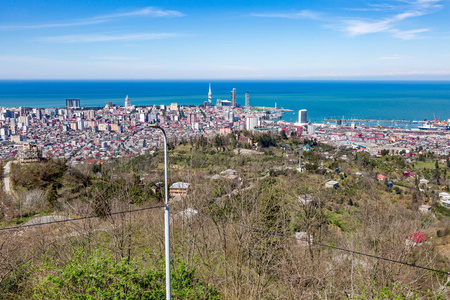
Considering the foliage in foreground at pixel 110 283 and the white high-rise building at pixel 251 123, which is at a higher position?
the foliage in foreground at pixel 110 283

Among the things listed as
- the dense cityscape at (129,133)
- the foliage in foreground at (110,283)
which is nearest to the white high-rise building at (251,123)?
the dense cityscape at (129,133)

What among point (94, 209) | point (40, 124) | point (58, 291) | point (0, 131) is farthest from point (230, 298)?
point (40, 124)

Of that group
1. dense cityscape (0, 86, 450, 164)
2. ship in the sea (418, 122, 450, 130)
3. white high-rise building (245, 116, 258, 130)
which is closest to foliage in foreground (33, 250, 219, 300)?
dense cityscape (0, 86, 450, 164)

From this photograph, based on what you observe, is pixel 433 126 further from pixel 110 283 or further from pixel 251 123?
pixel 110 283

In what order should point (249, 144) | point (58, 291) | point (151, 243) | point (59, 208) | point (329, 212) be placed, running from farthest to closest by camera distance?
point (249, 144) → point (329, 212) → point (59, 208) → point (151, 243) → point (58, 291)

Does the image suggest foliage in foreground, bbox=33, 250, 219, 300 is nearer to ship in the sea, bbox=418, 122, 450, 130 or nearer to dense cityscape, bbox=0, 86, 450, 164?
dense cityscape, bbox=0, 86, 450, 164

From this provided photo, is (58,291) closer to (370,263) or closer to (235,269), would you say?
(235,269)

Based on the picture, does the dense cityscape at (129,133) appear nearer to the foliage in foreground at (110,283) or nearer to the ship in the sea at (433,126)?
the ship in the sea at (433,126)

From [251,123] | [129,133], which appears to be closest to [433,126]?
[251,123]
